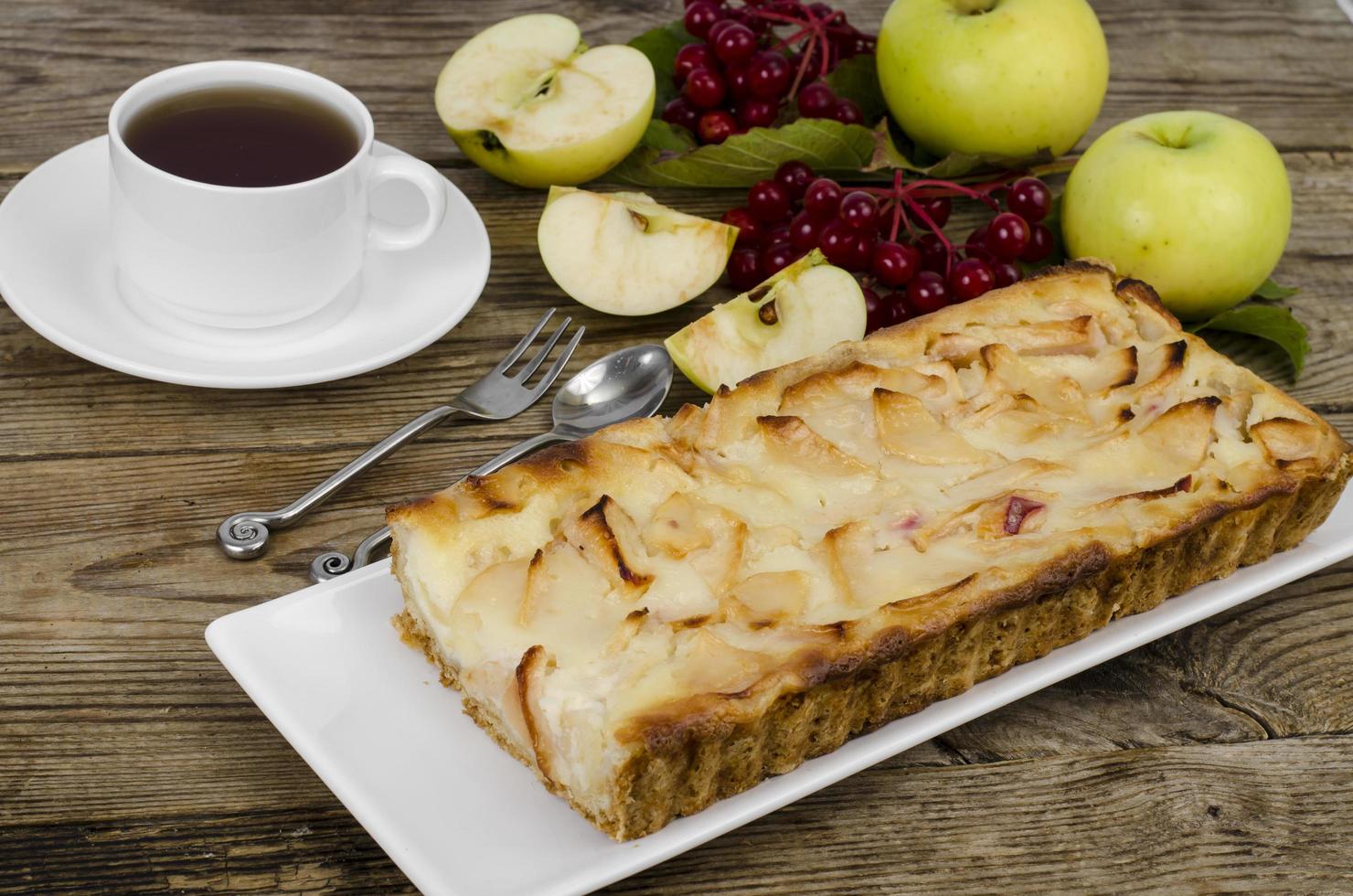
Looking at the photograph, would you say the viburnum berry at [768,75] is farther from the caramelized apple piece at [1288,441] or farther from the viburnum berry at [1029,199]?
the caramelized apple piece at [1288,441]

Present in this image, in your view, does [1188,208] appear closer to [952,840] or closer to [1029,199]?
[1029,199]

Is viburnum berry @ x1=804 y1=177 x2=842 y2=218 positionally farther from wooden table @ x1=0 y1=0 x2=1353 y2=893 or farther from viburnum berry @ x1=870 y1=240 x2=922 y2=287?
wooden table @ x1=0 y1=0 x2=1353 y2=893

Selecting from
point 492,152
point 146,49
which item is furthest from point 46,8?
point 492,152

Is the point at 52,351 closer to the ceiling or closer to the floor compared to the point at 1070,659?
closer to the floor

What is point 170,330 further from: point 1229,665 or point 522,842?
point 1229,665

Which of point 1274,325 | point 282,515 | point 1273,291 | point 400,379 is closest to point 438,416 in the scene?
point 400,379
